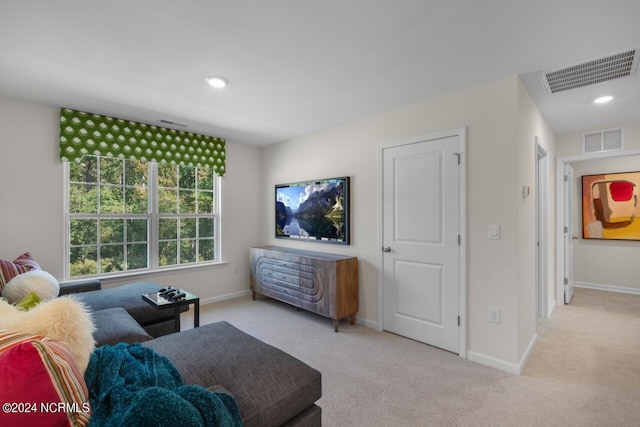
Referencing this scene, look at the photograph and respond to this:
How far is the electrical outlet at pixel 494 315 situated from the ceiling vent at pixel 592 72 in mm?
1907

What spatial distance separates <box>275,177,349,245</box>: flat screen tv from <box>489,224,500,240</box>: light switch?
1.53 m

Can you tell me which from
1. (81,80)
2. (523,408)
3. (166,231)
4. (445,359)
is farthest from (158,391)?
(166,231)

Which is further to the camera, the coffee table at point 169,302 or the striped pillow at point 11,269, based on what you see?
the coffee table at point 169,302

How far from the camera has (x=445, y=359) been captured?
2.59m

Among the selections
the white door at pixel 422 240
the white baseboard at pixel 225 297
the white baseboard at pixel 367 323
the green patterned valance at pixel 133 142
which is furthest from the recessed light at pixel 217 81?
the white baseboard at pixel 225 297

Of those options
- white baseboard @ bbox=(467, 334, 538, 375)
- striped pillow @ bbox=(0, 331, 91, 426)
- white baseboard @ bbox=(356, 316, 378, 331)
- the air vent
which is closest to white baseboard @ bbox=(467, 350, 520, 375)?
white baseboard @ bbox=(467, 334, 538, 375)

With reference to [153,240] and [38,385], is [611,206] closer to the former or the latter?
[38,385]

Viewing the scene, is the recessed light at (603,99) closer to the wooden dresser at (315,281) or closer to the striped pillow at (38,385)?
the wooden dresser at (315,281)

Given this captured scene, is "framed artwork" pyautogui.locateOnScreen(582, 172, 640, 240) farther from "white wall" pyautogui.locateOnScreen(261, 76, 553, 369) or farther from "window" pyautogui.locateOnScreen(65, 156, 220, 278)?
"window" pyautogui.locateOnScreen(65, 156, 220, 278)

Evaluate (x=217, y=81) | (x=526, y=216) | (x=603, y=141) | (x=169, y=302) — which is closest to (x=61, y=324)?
(x=169, y=302)

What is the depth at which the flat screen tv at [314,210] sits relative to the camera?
3.63 meters

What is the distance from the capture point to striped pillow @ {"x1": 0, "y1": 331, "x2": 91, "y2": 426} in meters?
0.68

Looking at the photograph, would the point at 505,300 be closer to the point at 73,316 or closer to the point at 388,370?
the point at 388,370

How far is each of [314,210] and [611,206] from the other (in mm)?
4714
